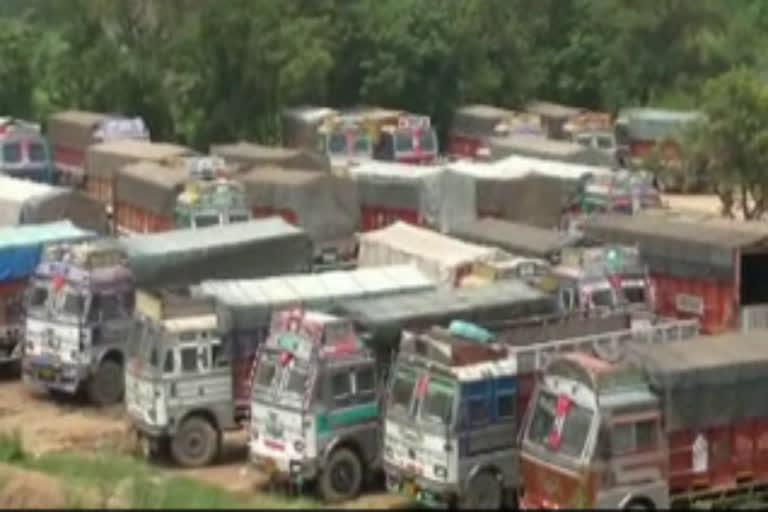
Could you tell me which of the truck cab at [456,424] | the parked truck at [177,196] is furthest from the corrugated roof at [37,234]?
the truck cab at [456,424]

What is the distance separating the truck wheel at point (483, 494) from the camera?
20.8 metres

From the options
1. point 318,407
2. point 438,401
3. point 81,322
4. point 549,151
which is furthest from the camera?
point 549,151

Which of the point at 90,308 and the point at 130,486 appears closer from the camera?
the point at 130,486

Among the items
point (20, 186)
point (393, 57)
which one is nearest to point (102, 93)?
point (393, 57)

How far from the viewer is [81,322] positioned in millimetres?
27422

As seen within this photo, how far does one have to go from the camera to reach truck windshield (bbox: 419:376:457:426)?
67.9 feet

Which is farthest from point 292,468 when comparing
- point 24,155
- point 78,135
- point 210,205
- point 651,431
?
point 78,135

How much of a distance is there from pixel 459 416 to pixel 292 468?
2.63 meters

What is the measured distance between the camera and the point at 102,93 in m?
61.0

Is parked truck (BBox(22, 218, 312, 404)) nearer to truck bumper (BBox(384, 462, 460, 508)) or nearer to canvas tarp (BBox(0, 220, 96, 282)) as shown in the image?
canvas tarp (BBox(0, 220, 96, 282))

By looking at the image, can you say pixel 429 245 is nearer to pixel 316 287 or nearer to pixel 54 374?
pixel 316 287

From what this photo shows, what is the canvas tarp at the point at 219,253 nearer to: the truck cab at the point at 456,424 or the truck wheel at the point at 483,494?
the truck cab at the point at 456,424

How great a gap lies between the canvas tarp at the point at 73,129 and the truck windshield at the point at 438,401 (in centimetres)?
3290

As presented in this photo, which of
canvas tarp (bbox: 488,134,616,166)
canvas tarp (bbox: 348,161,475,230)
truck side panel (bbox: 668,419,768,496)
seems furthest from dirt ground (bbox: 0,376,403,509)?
canvas tarp (bbox: 488,134,616,166)
